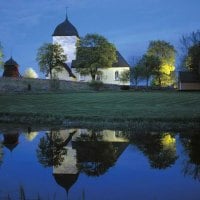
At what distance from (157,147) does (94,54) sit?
68.8 metres

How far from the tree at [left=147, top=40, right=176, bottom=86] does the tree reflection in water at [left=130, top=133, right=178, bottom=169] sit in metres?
66.9

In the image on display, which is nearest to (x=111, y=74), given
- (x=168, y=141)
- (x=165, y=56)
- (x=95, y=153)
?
(x=165, y=56)

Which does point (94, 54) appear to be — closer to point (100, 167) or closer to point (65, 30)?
point (65, 30)

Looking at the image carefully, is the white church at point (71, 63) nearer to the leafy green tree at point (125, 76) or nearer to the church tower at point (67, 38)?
the church tower at point (67, 38)

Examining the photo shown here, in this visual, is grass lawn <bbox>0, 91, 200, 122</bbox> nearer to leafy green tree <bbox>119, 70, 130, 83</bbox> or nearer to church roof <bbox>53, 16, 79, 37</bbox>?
leafy green tree <bbox>119, 70, 130, 83</bbox>

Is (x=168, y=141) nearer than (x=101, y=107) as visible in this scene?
Yes

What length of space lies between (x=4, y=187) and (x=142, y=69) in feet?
236

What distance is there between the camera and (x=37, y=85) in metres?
69.7

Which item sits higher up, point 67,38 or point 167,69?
point 67,38

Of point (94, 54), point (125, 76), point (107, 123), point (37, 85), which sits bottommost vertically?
point (107, 123)

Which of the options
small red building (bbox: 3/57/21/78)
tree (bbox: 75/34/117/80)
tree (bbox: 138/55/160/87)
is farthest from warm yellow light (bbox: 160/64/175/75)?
small red building (bbox: 3/57/21/78)

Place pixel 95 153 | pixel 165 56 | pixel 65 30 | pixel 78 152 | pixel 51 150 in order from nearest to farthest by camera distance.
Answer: pixel 95 153 < pixel 78 152 < pixel 51 150 < pixel 165 56 < pixel 65 30

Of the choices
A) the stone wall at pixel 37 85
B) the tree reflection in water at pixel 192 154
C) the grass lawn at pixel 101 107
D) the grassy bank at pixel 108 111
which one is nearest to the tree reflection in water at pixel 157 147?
the tree reflection in water at pixel 192 154

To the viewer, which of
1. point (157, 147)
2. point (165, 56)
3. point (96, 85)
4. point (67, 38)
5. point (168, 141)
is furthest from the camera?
point (67, 38)
